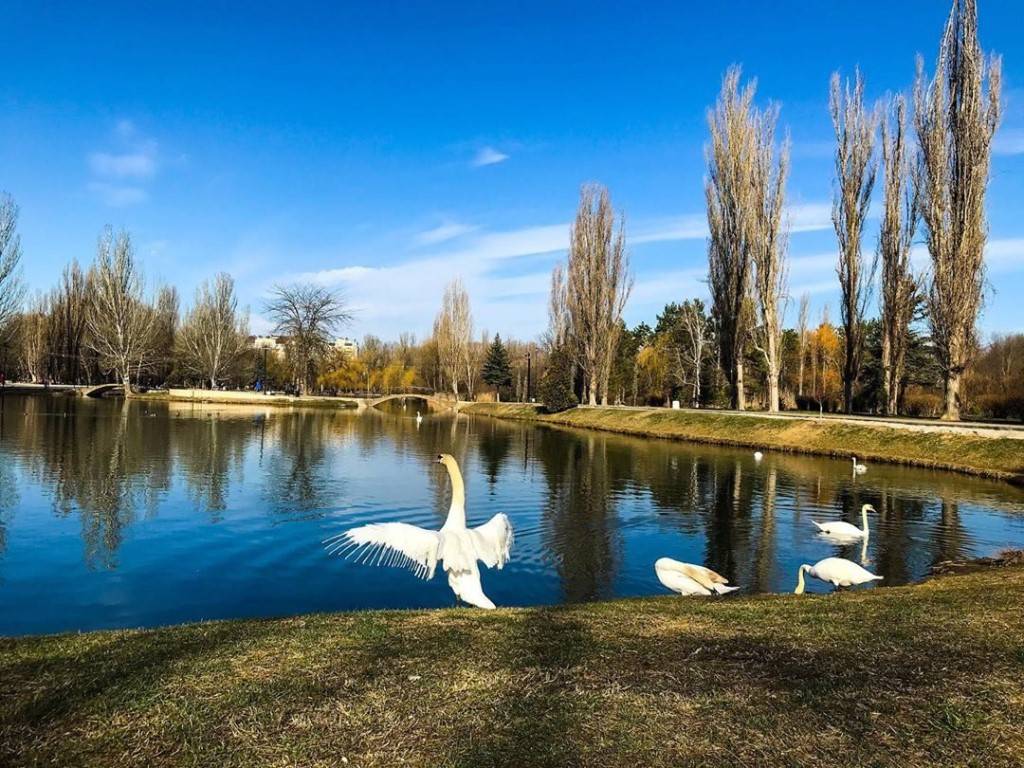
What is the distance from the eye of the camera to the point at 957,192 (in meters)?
29.8

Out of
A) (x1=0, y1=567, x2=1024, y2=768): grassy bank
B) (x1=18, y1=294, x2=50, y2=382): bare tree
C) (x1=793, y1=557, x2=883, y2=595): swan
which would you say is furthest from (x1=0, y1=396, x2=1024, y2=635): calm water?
(x1=18, y1=294, x2=50, y2=382): bare tree

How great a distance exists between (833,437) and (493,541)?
26431 millimetres

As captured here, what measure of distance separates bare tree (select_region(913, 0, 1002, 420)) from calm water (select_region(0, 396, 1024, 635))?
9446 mm

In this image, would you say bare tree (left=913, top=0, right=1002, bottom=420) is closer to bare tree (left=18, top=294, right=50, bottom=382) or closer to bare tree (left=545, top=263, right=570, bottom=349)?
bare tree (left=545, top=263, right=570, bottom=349)

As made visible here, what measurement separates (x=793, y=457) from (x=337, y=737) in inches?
1085

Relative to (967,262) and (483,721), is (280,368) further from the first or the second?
(483,721)

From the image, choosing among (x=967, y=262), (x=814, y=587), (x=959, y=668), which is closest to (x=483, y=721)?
(x=959, y=668)

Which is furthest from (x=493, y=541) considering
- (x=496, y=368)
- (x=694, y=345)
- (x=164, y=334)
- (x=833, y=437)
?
(x=164, y=334)

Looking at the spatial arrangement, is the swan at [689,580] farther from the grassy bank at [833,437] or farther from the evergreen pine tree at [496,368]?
the evergreen pine tree at [496,368]

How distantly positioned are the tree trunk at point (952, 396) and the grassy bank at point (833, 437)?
3.55m

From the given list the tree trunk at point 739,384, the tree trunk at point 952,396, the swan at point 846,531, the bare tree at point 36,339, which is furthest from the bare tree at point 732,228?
the bare tree at point 36,339

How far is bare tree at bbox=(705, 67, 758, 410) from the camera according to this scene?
128ft

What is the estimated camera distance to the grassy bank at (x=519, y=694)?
3121mm

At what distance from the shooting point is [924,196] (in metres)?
31.7
